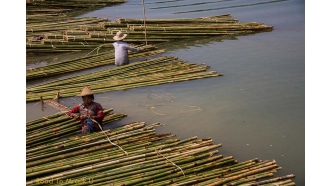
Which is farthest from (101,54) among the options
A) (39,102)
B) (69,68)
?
(39,102)

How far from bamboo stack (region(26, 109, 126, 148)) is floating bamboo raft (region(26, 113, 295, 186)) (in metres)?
0.16

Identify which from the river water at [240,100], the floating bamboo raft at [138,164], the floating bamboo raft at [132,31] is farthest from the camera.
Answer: the floating bamboo raft at [132,31]

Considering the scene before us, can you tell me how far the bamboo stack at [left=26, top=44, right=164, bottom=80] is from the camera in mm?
7902

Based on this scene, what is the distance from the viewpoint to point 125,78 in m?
7.22

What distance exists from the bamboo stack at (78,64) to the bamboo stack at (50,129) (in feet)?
8.42

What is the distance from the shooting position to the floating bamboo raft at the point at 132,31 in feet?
31.2

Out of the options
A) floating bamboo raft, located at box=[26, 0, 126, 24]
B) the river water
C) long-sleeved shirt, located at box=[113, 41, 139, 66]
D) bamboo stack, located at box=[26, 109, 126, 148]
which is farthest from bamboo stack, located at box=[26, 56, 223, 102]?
floating bamboo raft, located at box=[26, 0, 126, 24]

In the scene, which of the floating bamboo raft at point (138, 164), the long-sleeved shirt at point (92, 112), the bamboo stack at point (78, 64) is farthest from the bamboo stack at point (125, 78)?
the floating bamboo raft at point (138, 164)

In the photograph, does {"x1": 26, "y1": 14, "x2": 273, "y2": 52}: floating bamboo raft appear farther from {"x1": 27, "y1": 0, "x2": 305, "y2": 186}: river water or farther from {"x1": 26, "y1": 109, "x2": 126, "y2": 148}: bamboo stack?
{"x1": 26, "y1": 109, "x2": 126, "y2": 148}: bamboo stack

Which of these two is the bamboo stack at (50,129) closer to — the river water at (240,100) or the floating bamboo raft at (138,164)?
the floating bamboo raft at (138,164)

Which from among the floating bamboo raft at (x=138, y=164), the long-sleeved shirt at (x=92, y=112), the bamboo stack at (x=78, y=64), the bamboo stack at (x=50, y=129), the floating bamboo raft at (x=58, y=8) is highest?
the floating bamboo raft at (x=58, y=8)

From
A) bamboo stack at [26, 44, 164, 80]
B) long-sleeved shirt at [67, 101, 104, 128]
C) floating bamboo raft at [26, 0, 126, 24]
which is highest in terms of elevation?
floating bamboo raft at [26, 0, 126, 24]

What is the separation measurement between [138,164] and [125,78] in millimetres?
3120

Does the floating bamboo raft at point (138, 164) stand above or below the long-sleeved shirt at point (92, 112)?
below
